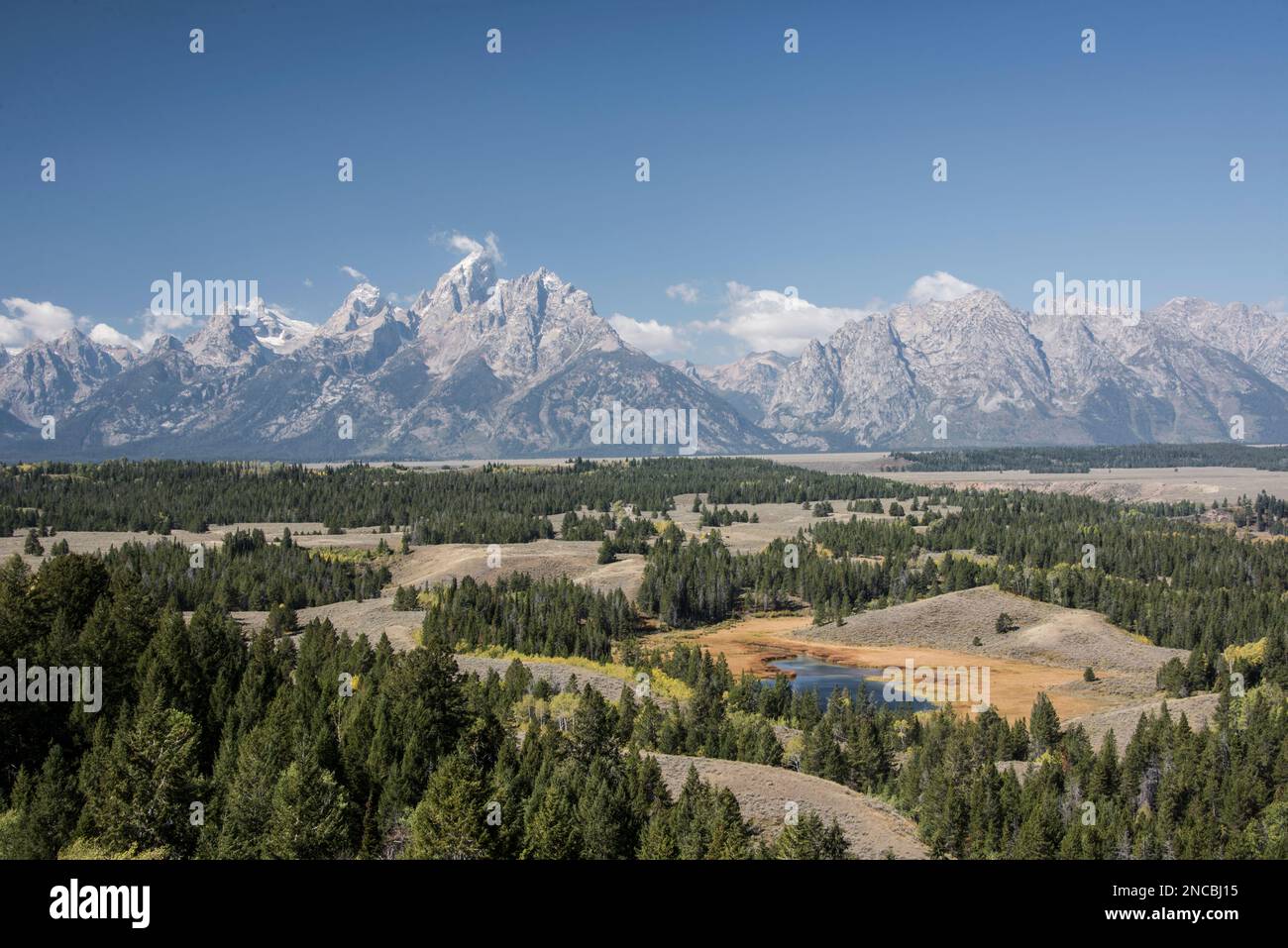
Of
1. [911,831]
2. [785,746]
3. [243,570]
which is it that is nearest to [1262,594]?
[785,746]

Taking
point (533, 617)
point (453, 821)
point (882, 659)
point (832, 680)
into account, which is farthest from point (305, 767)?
point (882, 659)

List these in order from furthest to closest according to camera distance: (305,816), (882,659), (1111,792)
Answer: (882,659) < (1111,792) < (305,816)

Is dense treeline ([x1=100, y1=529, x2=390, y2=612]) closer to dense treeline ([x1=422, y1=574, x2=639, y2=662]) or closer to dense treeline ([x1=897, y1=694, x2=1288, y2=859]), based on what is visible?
dense treeline ([x1=422, y1=574, x2=639, y2=662])

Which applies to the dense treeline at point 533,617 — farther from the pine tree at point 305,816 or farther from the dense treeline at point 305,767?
the pine tree at point 305,816

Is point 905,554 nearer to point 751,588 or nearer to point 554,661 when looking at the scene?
point 751,588

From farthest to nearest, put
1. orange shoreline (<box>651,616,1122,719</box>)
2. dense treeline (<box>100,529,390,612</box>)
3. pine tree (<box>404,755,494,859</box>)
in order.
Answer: dense treeline (<box>100,529,390,612</box>) < orange shoreline (<box>651,616,1122,719</box>) < pine tree (<box>404,755,494,859</box>)

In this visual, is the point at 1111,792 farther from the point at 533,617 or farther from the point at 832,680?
the point at 533,617

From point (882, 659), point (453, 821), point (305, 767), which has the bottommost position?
point (882, 659)

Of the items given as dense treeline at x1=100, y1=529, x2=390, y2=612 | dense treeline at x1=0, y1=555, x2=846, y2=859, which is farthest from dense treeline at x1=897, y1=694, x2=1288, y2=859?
dense treeline at x1=100, y1=529, x2=390, y2=612

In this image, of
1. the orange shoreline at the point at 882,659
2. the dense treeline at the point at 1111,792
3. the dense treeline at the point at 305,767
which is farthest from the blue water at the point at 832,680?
the dense treeline at the point at 305,767
